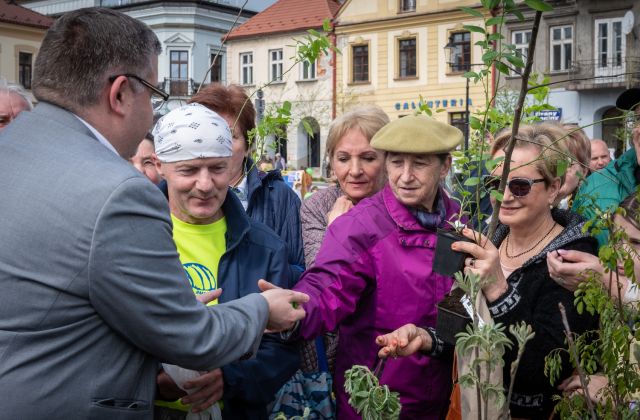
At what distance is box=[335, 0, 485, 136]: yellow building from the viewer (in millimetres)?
29531

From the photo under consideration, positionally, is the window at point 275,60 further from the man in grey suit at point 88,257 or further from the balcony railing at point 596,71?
the man in grey suit at point 88,257

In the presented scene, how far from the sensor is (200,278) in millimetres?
2635

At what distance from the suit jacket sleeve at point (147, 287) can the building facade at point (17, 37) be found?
3863cm

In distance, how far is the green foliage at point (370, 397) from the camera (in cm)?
166

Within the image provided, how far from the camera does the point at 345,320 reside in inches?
108

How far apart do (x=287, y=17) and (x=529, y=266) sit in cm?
3380

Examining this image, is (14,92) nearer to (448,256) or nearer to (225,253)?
(225,253)

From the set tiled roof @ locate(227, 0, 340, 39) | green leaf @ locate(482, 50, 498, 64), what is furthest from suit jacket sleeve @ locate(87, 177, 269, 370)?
tiled roof @ locate(227, 0, 340, 39)

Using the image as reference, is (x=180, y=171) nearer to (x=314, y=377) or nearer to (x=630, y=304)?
(x=314, y=377)

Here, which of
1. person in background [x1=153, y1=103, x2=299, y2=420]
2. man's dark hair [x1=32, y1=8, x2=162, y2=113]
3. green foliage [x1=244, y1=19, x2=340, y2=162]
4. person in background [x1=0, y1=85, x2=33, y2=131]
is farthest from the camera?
person in background [x1=0, y1=85, x2=33, y2=131]

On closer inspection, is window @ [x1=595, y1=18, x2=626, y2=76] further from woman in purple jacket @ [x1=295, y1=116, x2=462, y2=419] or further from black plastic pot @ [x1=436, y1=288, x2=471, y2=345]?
black plastic pot @ [x1=436, y1=288, x2=471, y2=345]

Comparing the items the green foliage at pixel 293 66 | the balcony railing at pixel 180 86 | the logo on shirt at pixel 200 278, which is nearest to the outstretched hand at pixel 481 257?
the logo on shirt at pixel 200 278

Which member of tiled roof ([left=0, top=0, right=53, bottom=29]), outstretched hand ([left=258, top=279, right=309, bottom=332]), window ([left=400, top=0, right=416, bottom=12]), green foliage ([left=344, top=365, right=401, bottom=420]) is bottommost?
green foliage ([left=344, top=365, right=401, bottom=420])

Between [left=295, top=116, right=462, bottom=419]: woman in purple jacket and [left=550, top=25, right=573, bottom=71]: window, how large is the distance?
1045 inches
